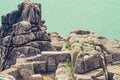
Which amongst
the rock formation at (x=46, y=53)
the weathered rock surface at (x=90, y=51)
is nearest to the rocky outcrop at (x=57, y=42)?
the rock formation at (x=46, y=53)

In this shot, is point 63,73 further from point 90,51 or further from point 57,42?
point 57,42

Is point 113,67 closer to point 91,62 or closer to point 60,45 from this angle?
point 91,62

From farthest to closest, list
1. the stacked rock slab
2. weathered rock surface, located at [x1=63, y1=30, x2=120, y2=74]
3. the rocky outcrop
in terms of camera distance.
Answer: the rocky outcrop, the stacked rock slab, weathered rock surface, located at [x1=63, y1=30, x2=120, y2=74]

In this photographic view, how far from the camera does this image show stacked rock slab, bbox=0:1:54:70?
97.0m

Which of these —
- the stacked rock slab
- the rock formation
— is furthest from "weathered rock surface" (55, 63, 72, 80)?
the stacked rock slab

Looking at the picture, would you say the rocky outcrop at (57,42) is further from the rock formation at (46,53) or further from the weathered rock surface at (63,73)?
the weathered rock surface at (63,73)

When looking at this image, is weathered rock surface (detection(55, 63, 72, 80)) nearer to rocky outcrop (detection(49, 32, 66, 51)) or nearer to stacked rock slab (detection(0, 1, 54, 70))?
stacked rock slab (detection(0, 1, 54, 70))

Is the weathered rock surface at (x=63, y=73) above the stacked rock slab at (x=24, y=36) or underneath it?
underneath

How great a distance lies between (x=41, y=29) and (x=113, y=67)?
29.9m

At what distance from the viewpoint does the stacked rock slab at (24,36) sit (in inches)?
3819

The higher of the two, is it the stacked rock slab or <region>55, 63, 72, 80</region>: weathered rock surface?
the stacked rock slab

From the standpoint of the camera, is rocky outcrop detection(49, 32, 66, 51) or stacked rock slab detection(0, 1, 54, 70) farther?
rocky outcrop detection(49, 32, 66, 51)

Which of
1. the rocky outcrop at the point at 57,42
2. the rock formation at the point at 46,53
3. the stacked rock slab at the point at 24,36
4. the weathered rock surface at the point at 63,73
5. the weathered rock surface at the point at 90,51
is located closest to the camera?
the weathered rock surface at the point at 63,73

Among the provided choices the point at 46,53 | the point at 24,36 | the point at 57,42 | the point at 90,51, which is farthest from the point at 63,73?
the point at 57,42
